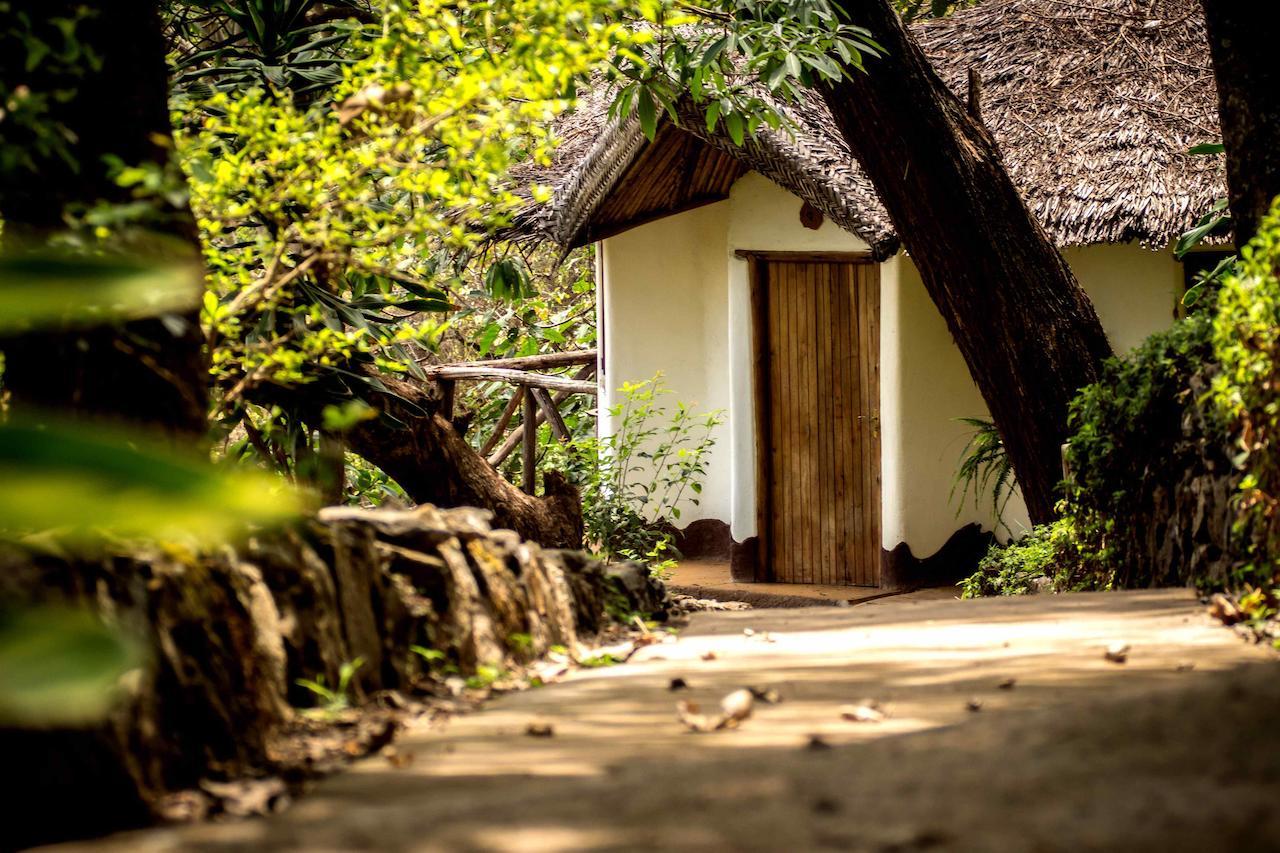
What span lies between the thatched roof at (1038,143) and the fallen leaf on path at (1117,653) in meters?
5.26

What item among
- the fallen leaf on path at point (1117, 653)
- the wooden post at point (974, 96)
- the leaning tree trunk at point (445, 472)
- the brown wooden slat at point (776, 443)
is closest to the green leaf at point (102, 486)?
the fallen leaf on path at point (1117, 653)

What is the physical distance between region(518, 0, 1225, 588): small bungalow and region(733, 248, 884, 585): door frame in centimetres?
2

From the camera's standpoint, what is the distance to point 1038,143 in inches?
363

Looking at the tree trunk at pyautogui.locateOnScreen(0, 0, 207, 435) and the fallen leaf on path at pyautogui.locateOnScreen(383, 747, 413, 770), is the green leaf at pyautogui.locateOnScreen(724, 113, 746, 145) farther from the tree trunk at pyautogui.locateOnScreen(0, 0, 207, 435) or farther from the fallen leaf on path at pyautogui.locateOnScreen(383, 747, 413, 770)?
the fallen leaf on path at pyautogui.locateOnScreen(383, 747, 413, 770)

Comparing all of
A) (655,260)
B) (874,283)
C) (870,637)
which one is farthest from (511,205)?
(655,260)

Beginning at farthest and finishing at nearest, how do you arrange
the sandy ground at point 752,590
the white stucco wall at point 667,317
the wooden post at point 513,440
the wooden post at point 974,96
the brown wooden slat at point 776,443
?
the wooden post at point 513,440, the white stucco wall at point 667,317, the brown wooden slat at point 776,443, the sandy ground at point 752,590, the wooden post at point 974,96

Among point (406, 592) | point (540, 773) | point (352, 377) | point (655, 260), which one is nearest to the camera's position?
point (540, 773)

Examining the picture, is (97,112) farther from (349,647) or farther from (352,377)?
(352,377)

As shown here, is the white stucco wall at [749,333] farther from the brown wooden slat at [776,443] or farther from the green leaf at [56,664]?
the green leaf at [56,664]

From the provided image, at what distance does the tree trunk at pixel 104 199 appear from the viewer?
2504mm

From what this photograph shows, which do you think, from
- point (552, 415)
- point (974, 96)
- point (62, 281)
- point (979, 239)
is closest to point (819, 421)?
point (552, 415)

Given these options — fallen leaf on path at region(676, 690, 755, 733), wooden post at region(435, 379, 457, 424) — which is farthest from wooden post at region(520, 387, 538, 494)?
fallen leaf on path at region(676, 690, 755, 733)

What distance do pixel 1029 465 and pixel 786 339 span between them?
313cm

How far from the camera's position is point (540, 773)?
2131 millimetres
